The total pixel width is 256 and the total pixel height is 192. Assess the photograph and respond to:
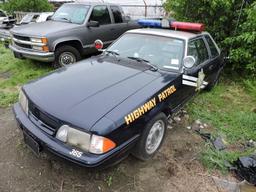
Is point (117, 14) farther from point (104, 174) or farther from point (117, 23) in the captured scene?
point (104, 174)

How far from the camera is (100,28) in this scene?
7223 mm

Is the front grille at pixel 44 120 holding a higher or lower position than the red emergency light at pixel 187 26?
lower

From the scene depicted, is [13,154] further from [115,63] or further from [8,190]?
[115,63]

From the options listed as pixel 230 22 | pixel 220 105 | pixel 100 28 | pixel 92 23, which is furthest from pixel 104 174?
pixel 230 22

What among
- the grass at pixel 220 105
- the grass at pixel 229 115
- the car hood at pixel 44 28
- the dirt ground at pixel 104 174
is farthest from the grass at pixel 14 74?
the grass at pixel 229 115

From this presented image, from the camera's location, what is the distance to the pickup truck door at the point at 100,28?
6917 mm

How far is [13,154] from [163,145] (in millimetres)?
2141

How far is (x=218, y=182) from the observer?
317 cm

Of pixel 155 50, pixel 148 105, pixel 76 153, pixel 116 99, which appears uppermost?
pixel 155 50

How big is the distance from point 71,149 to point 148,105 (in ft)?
3.45

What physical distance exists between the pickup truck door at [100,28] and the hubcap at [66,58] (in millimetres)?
498

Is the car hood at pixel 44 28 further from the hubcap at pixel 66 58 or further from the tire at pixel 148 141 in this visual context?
the tire at pixel 148 141

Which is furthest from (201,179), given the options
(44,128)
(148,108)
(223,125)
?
(44,128)

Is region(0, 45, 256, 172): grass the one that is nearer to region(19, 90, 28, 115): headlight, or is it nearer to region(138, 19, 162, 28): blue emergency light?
region(19, 90, 28, 115): headlight
